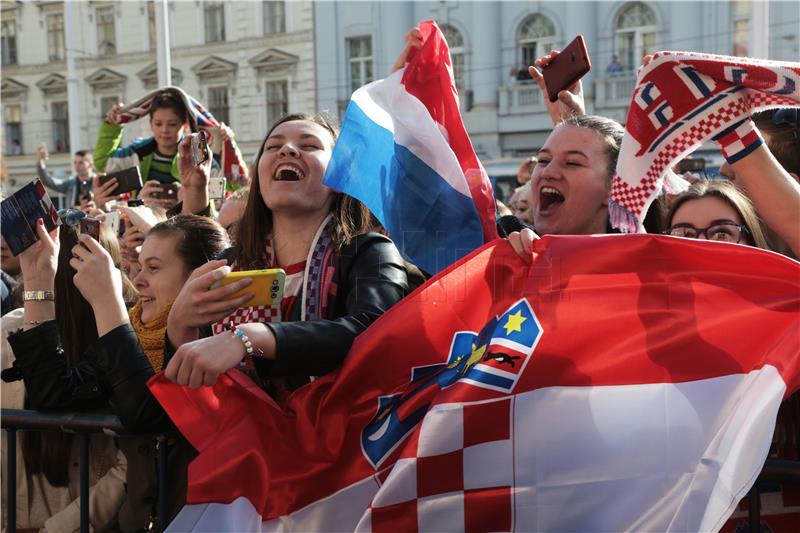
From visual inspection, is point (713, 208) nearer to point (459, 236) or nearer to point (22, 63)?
point (459, 236)

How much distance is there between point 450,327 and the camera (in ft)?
8.20

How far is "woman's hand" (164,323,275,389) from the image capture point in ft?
7.50

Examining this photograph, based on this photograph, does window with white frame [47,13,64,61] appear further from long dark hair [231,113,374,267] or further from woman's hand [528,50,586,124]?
long dark hair [231,113,374,267]

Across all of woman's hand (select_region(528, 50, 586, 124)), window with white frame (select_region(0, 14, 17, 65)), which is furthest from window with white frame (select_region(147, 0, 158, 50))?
woman's hand (select_region(528, 50, 586, 124))

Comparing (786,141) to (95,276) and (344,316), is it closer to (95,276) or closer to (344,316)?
(344,316)

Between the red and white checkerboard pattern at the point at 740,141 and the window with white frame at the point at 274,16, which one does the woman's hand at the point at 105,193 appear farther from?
the window with white frame at the point at 274,16

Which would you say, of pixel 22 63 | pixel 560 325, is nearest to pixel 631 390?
pixel 560 325

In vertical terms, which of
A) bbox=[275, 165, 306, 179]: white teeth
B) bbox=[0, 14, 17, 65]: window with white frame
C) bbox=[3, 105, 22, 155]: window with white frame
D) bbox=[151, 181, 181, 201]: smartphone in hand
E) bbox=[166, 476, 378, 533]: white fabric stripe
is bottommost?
bbox=[166, 476, 378, 533]: white fabric stripe

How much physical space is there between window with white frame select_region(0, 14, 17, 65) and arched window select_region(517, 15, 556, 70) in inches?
Result: 737

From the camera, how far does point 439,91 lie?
10.3 feet

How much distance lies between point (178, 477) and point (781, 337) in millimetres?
1735

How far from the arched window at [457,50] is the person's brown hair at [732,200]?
25.9m

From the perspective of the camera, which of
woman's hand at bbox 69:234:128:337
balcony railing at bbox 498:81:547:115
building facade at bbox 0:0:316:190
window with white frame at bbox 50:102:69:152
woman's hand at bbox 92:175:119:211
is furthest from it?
window with white frame at bbox 50:102:69:152

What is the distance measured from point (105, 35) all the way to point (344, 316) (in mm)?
32918
